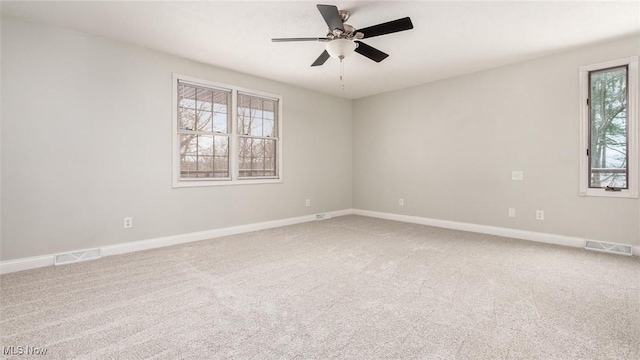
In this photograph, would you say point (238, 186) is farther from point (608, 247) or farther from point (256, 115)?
point (608, 247)

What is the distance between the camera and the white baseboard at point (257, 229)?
2.90 m

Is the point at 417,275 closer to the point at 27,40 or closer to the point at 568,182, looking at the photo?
the point at 568,182

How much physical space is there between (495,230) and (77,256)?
5.51m

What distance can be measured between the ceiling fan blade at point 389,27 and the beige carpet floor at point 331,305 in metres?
2.24

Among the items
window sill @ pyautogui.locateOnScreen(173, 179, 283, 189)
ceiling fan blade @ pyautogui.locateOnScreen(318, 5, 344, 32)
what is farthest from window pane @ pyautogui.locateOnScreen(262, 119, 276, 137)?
ceiling fan blade @ pyautogui.locateOnScreen(318, 5, 344, 32)

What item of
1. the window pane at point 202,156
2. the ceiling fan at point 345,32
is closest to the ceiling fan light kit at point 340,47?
the ceiling fan at point 345,32

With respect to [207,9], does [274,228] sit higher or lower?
lower

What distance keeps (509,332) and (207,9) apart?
355 cm

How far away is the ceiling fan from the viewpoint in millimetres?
2385

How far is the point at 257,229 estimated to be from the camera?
470 cm

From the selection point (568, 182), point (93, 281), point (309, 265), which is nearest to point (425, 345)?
point (309, 265)

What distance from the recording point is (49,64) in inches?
117

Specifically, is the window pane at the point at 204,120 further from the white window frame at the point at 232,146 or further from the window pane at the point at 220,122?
the white window frame at the point at 232,146

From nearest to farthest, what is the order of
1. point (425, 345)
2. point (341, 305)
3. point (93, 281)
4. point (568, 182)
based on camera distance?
point (425, 345)
point (341, 305)
point (93, 281)
point (568, 182)
